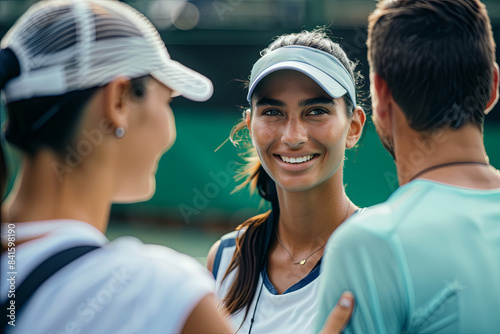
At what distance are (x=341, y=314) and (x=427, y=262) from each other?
0.23 m

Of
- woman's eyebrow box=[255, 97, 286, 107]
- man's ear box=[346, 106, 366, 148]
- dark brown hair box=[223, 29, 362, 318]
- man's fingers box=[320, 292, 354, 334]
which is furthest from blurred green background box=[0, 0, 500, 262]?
man's fingers box=[320, 292, 354, 334]

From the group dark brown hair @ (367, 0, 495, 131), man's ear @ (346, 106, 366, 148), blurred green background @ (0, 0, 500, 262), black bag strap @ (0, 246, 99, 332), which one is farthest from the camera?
blurred green background @ (0, 0, 500, 262)

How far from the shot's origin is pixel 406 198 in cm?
131

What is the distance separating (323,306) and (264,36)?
7111 millimetres

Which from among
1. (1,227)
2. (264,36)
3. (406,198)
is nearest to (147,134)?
(1,227)

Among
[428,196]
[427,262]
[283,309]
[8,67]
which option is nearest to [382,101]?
[428,196]

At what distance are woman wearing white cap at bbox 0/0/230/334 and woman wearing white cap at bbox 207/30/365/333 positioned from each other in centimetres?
108

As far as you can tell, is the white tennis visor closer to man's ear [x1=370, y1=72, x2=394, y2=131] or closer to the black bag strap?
man's ear [x1=370, y1=72, x2=394, y2=131]

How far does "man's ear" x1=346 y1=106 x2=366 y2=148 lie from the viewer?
8.43 ft

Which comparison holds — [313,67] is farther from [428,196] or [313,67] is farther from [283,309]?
[428,196]

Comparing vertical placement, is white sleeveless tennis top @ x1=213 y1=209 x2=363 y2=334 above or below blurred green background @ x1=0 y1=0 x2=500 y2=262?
above

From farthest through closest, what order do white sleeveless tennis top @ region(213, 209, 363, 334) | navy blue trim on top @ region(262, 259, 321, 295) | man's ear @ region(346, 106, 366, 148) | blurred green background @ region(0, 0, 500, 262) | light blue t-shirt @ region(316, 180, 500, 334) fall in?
1. blurred green background @ region(0, 0, 500, 262)
2. man's ear @ region(346, 106, 366, 148)
3. navy blue trim on top @ region(262, 259, 321, 295)
4. white sleeveless tennis top @ region(213, 209, 363, 334)
5. light blue t-shirt @ region(316, 180, 500, 334)

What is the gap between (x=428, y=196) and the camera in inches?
51.4

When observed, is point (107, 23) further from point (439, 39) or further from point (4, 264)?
point (439, 39)
